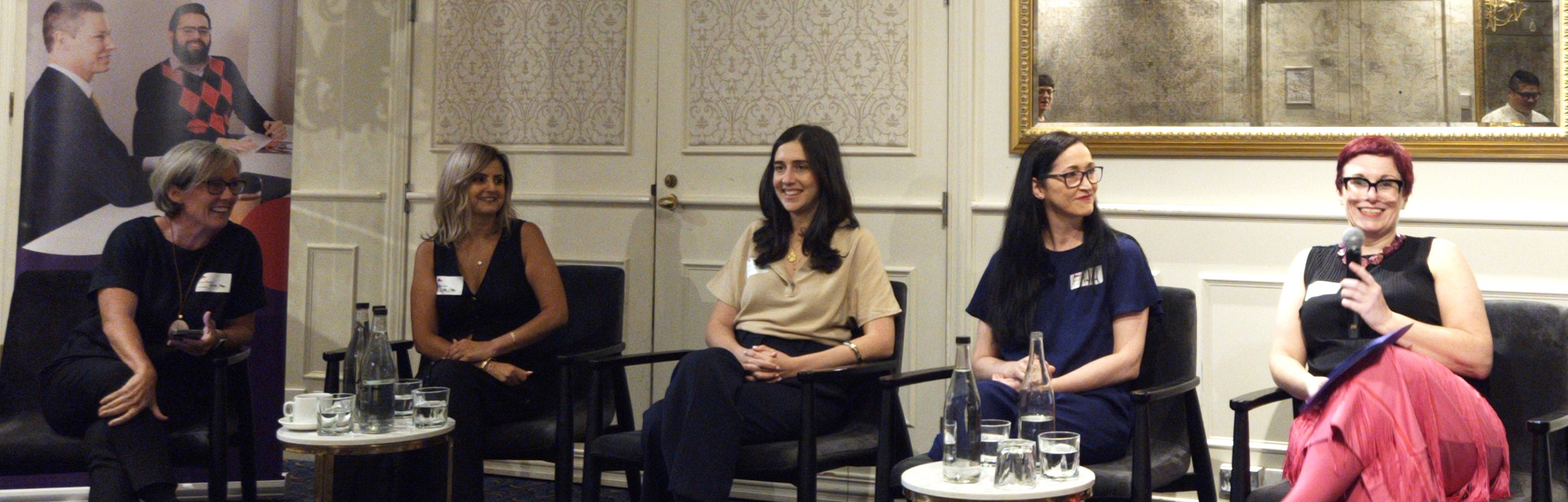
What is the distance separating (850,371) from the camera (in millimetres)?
3053

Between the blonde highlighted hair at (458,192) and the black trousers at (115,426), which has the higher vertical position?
the blonde highlighted hair at (458,192)

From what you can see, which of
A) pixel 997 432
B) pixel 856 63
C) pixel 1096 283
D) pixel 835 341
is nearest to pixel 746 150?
pixel 856 63

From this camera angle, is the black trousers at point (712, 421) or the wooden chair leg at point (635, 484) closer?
the black trousers at point (712, 421)

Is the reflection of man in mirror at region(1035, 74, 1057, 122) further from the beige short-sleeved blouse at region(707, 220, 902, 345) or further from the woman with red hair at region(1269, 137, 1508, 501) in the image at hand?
the woman with red hair at region(1269, 137, 1508, 501)

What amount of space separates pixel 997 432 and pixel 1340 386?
790mm

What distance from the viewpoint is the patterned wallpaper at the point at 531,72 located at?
4.32 m

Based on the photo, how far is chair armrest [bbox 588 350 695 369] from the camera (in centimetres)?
323

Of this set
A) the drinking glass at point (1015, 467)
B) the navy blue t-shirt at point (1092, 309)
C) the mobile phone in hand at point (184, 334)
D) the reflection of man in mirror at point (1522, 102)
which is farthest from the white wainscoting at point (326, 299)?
the reflection of man in mirror at point (1522, 102)

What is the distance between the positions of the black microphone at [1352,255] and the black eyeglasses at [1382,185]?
111 mm

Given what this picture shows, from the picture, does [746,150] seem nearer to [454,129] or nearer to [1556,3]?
[454,129]

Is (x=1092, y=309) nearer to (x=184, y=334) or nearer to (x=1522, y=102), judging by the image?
(x=1522, y=102)

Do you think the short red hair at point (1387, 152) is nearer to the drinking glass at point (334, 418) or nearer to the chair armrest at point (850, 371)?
the chair armrest at point (850, 371)

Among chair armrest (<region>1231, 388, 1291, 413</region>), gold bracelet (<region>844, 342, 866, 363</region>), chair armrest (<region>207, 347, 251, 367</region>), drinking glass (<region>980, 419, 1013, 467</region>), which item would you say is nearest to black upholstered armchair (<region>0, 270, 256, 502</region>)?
chair armrest (<region>207, 347, 251, 367</region>)

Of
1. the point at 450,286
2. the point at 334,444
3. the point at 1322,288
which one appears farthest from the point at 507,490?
the point at 1322,288
